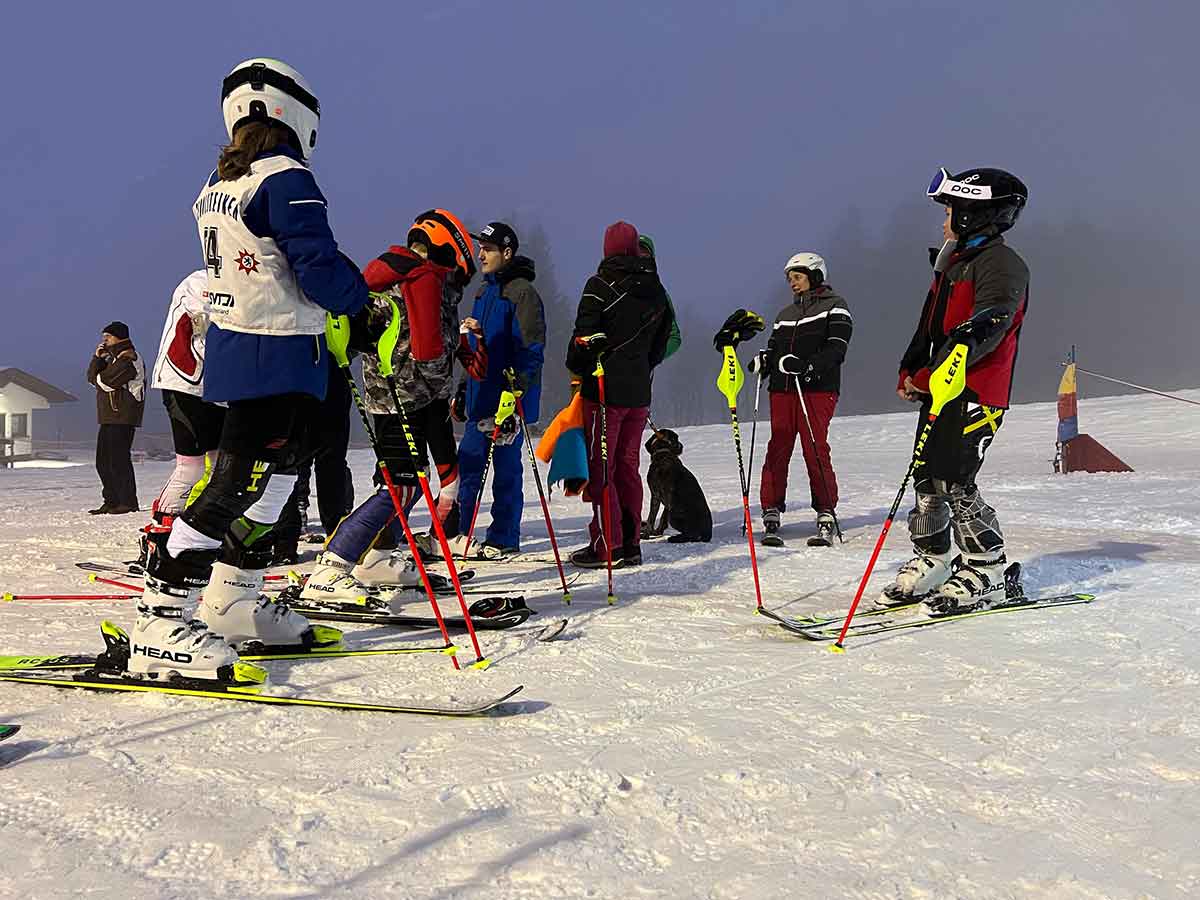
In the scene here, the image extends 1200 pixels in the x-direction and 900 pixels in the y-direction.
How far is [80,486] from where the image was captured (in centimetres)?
1460

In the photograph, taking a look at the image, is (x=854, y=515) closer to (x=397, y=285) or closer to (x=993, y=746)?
(x=397, y=285)

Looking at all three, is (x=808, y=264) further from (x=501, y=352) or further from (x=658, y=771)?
(x=658, y=771)

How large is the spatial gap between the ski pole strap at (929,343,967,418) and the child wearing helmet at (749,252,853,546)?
3.15 m

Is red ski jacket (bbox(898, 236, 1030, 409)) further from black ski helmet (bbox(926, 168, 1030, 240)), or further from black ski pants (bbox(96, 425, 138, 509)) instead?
black ski pants (bbox(96, 425, 138, 509))

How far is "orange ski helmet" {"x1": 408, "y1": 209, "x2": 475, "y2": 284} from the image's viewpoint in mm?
5043

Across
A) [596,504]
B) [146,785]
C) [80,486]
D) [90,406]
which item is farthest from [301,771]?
[90,406]

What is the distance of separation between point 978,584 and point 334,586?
334 cm

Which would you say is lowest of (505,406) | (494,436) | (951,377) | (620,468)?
(620,468)

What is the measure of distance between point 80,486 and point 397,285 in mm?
12332

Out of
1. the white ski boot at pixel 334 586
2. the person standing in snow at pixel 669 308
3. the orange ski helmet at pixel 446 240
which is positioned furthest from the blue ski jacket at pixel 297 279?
the person standing in snow at pixel 669 308

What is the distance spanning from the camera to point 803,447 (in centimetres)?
741

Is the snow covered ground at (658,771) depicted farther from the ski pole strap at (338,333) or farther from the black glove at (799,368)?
the black glove at (799,368)

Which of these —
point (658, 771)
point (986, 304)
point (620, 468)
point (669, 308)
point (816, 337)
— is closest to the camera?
point (658, 771)

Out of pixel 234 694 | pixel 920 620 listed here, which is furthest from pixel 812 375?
pixel 234 694
